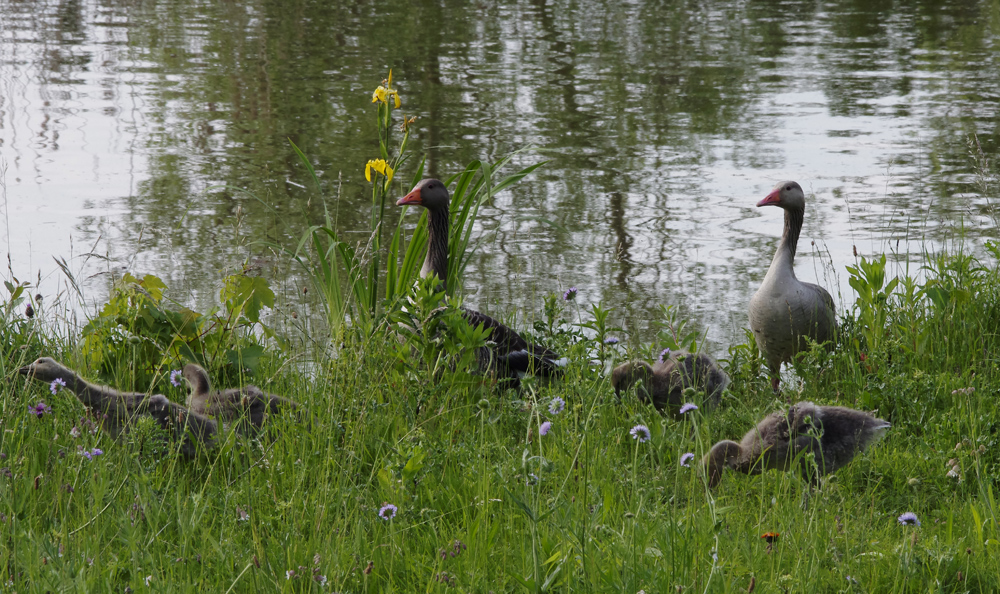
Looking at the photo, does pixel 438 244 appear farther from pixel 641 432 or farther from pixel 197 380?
pixel 641 432

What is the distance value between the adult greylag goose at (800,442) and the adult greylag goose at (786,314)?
1440 millimetres

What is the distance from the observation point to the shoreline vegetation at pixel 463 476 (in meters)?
2.85

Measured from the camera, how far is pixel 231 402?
412 cm

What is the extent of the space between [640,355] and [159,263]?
3833mm

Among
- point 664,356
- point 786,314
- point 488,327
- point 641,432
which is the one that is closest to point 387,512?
point 641,432

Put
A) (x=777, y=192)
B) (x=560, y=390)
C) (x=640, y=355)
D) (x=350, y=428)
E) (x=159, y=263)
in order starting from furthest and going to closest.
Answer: (x=159, y=263)
(x=777, y=192)
(x=640, y=355)
(x=560, y=390)
(x=350, y=428)

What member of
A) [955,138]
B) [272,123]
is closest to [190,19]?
[272,123]

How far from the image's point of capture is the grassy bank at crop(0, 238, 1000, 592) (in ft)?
9.25

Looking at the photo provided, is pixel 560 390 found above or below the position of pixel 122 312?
below

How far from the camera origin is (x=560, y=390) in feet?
14.3

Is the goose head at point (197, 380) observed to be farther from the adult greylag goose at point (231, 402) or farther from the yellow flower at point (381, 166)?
the yellow flower at point (381, 166)

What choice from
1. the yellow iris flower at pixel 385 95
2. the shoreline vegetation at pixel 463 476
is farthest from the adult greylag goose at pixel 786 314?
the yellow iris flower at pixel 385 95

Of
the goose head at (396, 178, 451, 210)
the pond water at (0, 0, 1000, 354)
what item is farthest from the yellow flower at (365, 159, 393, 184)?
the pond water at (0, 0, 1000, 354)

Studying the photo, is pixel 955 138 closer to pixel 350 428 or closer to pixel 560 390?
pixel 560 390
